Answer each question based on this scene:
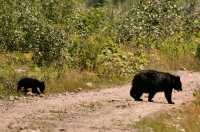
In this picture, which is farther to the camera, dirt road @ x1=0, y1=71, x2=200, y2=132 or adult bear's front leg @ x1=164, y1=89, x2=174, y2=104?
adult bear's front leg @ x1=164, y1=89, x2=174, y2=104

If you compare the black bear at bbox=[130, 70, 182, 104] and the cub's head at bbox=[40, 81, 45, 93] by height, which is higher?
the black bear at bbox=[130, 70, 182, 104]

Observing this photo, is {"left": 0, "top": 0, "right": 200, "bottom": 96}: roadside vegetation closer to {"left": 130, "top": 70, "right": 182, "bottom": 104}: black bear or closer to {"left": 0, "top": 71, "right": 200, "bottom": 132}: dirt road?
{"left": 0, "top": 71, "right": 200, "bottom": 132}: dirt road

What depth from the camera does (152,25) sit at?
113 ft

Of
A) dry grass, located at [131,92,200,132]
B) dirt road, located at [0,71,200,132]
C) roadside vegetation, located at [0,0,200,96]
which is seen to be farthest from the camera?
roadside vegetation, located at [0,0,200,96]

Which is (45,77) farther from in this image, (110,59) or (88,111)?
(88,111)

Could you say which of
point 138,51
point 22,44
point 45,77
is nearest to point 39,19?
point 22,44

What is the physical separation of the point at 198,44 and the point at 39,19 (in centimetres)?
1183

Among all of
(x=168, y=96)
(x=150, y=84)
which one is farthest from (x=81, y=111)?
(x=168, y=96)

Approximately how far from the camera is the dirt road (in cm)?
1528

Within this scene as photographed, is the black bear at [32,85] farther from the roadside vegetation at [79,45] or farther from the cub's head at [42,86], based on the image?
the roadside vegetation at [79,45]

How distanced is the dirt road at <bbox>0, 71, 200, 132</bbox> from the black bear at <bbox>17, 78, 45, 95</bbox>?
0.69 metres

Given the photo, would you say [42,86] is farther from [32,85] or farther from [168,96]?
[168,96]

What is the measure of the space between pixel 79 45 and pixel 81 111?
8.63 m

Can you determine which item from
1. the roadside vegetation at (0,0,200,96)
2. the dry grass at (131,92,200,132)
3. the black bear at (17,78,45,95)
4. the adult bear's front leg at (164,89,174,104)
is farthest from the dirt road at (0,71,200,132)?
the roadside vegetation at (0,0,200,96)
